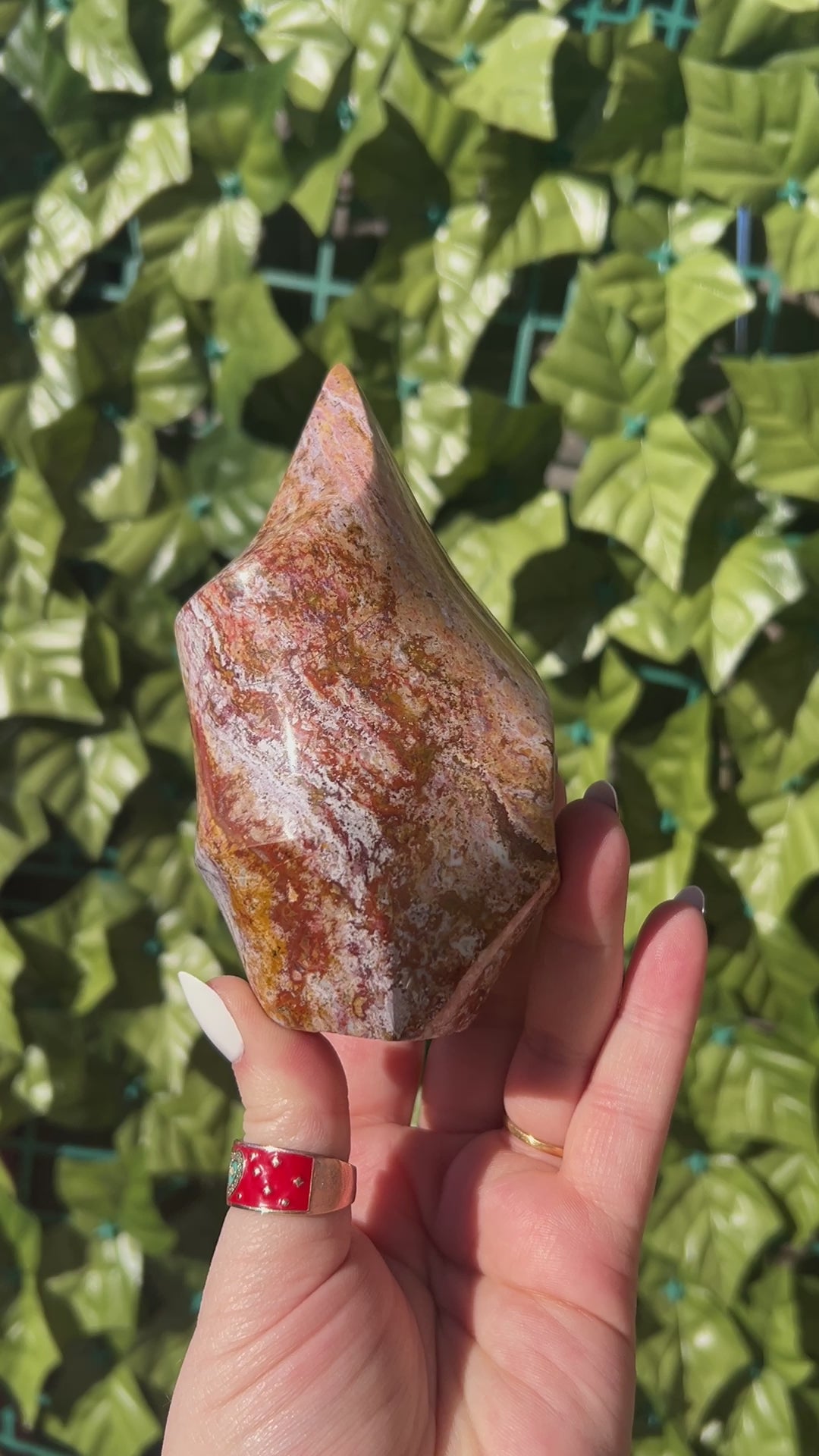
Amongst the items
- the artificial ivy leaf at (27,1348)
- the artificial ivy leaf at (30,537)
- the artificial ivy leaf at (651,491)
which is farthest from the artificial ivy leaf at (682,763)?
the artificial ivy leaf at (27,1348)

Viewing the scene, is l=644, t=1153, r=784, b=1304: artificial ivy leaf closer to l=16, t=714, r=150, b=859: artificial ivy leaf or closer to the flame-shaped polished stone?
the flame-shaped polished stone

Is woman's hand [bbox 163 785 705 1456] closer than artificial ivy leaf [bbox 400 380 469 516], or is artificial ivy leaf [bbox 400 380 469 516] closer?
woman's hand [bbox 163 785 705 1456]

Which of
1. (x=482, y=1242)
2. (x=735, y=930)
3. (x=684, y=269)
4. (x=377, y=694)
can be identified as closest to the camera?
(x=377, y=694)

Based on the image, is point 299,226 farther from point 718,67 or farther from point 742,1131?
point 742,1131

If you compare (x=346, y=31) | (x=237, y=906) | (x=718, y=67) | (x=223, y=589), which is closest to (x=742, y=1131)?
(x=237, y=906)

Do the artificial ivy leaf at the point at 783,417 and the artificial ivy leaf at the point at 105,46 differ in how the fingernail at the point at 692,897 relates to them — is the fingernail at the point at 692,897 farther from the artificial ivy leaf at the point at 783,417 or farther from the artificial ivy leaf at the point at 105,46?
the artificial ivy leaf at the point at 105,46

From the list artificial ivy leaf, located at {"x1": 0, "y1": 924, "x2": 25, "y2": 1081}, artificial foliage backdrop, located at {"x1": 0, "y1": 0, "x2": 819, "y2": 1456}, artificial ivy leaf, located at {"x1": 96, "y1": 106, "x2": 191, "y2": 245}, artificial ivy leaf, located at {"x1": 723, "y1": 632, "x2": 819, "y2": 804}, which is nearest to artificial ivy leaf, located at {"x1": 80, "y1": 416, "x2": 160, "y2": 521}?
artificial foliage backdrop, located at {"x1": 0, "y1": 0, "x2": 819, "y2": 1456}

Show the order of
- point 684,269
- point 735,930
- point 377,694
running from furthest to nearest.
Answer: point 735,930
point 684,269
point 377,694
